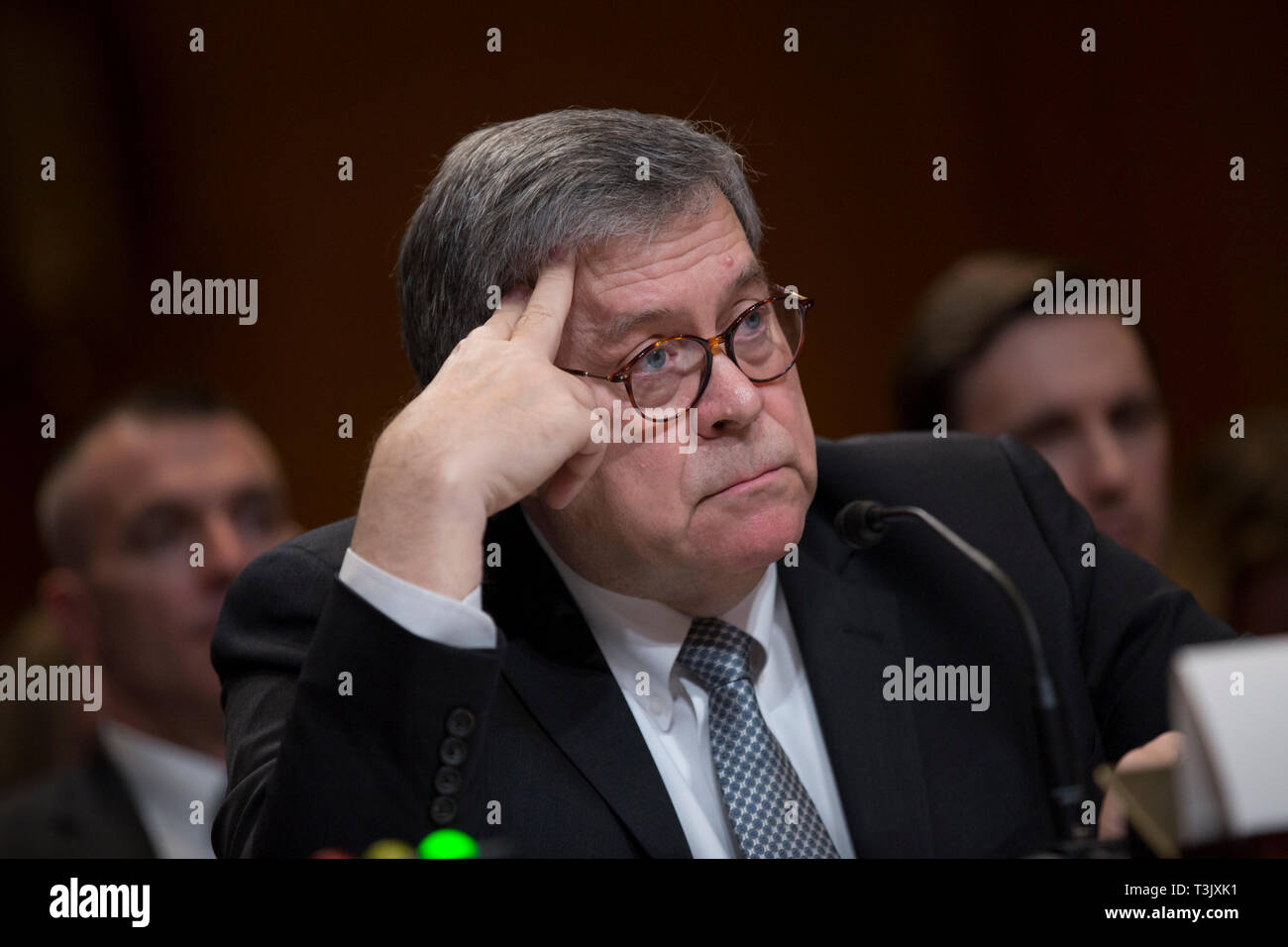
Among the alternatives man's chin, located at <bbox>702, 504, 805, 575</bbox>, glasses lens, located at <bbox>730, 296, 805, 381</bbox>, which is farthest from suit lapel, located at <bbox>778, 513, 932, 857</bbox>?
glasses lens, located at <bbox>730, 296, 805, 381</bbox>

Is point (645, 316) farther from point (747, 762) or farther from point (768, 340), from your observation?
point (747, 762)

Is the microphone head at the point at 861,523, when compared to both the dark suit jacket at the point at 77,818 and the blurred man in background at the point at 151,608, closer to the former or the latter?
the blurred man in background at the point at 151,608

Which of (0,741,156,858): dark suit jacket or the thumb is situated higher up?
the thumb

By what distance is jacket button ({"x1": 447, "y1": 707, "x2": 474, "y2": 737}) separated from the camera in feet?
4.85

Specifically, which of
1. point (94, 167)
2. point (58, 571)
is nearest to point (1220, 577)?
point (58, 571)

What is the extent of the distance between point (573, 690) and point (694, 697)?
0.55ft

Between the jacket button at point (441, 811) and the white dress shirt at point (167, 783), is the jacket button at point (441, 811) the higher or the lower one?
the higher one

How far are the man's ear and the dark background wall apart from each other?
996 mm

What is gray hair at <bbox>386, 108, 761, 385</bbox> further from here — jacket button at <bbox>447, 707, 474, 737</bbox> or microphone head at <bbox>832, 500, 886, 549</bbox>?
jacket button at <bbox>447, 707, 474, 737</bbox>

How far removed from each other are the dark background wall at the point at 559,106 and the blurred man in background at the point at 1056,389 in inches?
43.9

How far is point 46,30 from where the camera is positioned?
397cm

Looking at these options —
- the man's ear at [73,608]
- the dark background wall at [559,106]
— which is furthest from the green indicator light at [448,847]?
the dark background wall at [559,106]

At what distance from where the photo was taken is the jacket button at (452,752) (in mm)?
1479

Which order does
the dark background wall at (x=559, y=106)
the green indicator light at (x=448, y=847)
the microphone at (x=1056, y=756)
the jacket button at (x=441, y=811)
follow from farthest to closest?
the dark background wall at (x=559, y=106) < the jacket button at (x=441, y=811) < the microphone at (x=1056, y=756) < the green indicator light at (x=448, y=847)
